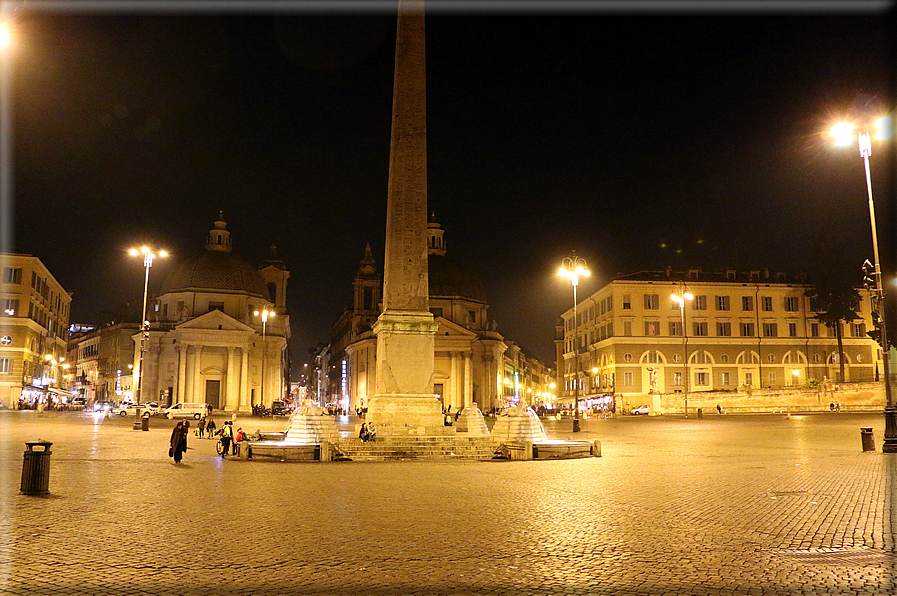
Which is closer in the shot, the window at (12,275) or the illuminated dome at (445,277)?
the window at (12,275)

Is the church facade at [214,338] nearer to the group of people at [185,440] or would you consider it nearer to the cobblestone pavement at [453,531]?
the group of people at [185,440]

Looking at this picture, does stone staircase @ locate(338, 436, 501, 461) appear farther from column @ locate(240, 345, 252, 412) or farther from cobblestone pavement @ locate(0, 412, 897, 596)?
column @ locate(240, 345, 252, 412)

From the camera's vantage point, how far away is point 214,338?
75375 millimetres

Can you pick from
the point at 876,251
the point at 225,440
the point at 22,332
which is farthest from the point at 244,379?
the point at 876,251

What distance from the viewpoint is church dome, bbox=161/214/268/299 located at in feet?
262

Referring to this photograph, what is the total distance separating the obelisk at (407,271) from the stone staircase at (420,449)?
57cm

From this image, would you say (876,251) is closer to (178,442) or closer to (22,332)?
(178,442)

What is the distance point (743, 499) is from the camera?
485 inches

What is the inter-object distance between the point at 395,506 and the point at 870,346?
76948 mm

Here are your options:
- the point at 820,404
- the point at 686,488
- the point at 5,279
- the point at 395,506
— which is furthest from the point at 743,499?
the point at 5,279

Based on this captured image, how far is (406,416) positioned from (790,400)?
4811cm

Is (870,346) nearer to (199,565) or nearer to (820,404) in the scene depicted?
(820,404)

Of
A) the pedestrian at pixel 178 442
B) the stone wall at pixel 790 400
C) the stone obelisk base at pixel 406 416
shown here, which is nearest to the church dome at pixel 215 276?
the stone wall at pixel 790 400

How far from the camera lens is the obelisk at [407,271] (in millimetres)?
23359
